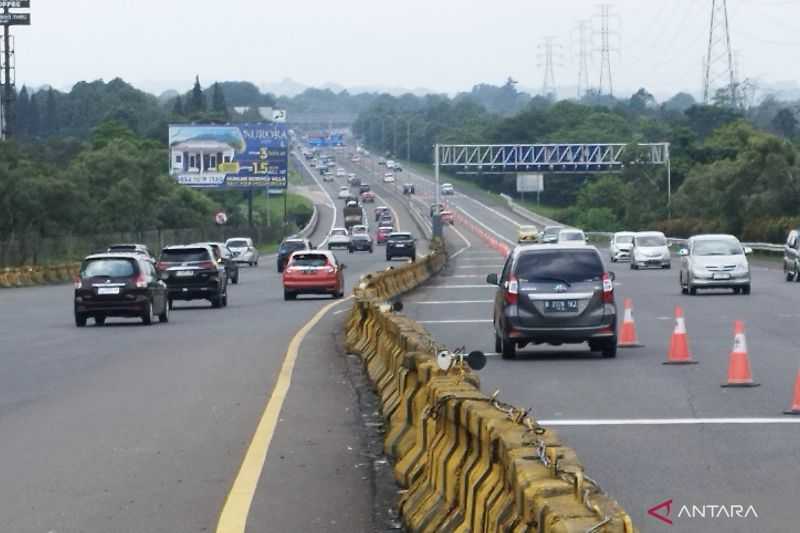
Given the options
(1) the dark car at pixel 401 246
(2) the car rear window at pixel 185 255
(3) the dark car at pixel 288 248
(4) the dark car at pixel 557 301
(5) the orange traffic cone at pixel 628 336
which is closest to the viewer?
(4) the dark car at pixel 557 301

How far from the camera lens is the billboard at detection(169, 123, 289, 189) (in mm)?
96562

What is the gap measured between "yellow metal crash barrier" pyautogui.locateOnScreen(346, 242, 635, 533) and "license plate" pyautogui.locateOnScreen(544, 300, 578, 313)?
667cm

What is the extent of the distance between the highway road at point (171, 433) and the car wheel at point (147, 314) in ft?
12.3

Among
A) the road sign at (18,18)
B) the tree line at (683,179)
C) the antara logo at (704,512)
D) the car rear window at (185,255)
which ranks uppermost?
the road sign at (18,18)

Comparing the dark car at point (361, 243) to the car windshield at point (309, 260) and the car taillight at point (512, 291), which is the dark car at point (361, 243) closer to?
the car windshield at point (309, 260)

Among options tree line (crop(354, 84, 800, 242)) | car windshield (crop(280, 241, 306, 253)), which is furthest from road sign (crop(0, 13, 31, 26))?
tree line (crop(354, 84, 800, 242))

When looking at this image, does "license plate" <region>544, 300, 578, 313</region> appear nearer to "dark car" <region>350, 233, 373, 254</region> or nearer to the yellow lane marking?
the yellow lane marking

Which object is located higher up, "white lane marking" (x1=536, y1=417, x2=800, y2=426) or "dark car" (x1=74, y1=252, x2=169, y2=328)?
"dark car" (x1=74, y1=252, x2=169, y2=328)

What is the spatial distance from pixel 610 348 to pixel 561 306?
0.93 m

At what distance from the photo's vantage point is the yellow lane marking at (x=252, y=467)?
10.9 metres

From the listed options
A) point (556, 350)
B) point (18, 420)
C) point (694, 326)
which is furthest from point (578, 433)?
point (694, 326)

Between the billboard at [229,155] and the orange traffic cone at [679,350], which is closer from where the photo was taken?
the orange traffic cone at [679,350]

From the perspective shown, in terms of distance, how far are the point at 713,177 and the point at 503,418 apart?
96359mm

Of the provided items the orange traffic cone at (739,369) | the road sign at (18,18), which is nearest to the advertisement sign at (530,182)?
the road sign at (18,18)
